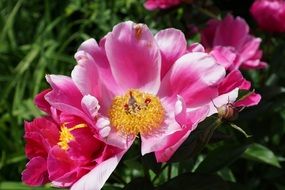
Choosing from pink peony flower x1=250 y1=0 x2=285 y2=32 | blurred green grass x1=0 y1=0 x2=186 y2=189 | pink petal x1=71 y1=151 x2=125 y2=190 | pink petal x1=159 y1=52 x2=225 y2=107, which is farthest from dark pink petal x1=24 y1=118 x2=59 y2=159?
blurred green grass x1=0 y1=0 x2=186 y2=189

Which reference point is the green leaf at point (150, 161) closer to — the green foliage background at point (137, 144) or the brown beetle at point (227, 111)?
the green foliage background at point (137, 144)

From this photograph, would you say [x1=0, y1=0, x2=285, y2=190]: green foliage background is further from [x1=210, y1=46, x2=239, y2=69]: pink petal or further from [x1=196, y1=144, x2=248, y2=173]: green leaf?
[x1=210, y1=46, x2=239, y2=69]: pink petal

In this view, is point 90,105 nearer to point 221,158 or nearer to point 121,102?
point 121,102

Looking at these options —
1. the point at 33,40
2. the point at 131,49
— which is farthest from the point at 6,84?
the point at 131,49

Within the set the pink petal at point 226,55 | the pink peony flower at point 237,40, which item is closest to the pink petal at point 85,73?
the pink petal at point 226,55

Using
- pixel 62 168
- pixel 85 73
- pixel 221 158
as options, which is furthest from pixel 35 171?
pixel 221 158

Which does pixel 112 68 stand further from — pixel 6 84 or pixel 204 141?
pixel 6 84
